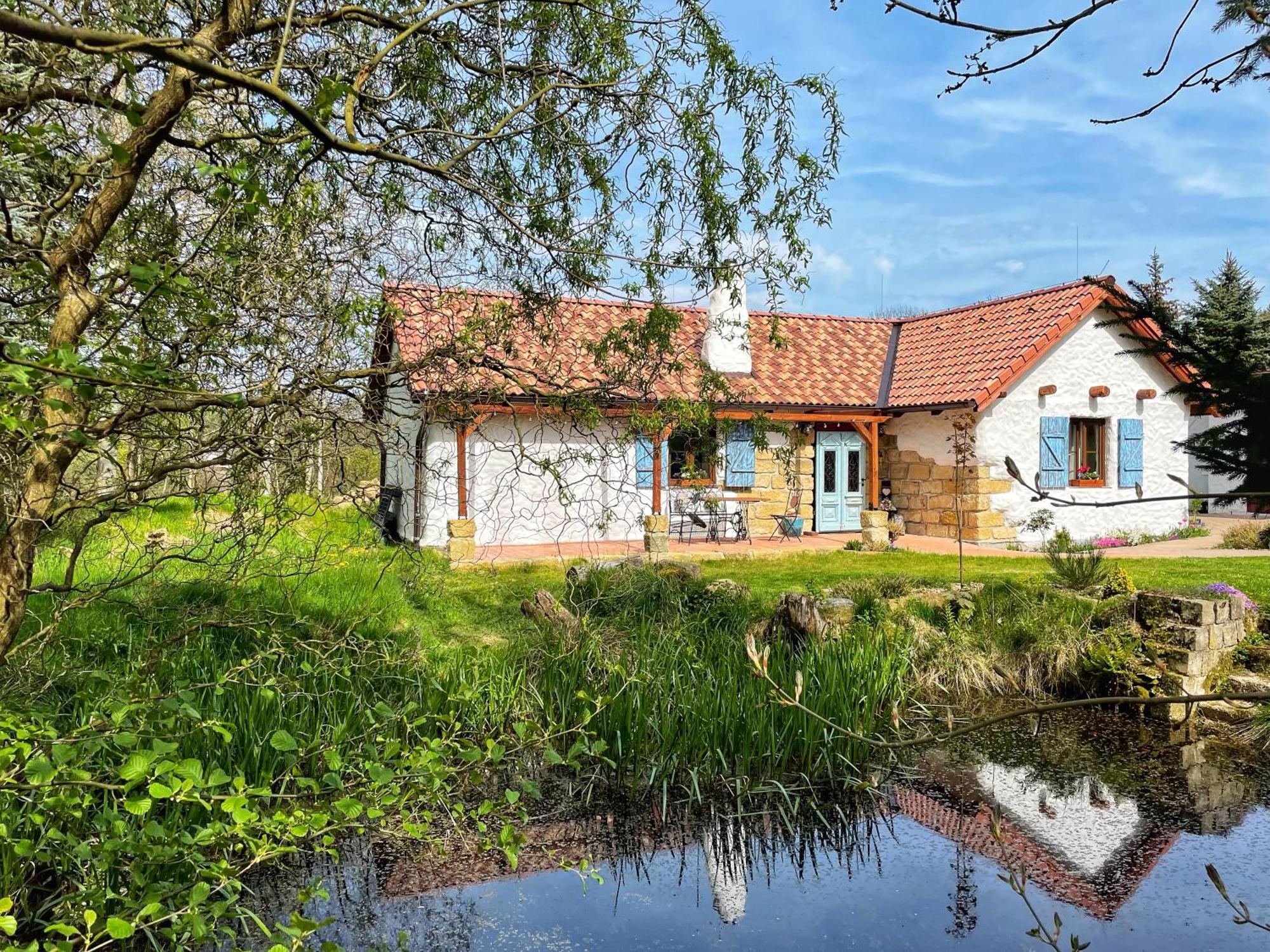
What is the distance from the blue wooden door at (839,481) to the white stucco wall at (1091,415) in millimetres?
2615

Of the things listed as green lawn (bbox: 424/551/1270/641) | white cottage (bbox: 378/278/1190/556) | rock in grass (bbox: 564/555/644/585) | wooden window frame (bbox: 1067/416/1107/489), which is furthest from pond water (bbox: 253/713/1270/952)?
wooden window frame (bbox: 1067/416/1107/489)

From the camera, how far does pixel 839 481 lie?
17.2 meters

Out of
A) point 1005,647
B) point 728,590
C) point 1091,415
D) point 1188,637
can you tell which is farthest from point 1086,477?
point 728,590

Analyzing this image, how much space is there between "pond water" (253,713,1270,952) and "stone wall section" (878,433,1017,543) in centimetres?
915

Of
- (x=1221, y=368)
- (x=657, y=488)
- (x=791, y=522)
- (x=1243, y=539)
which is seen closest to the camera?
(x=1221, y=368)

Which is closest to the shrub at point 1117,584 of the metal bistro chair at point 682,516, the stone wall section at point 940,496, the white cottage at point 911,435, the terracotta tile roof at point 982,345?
the white cottage at point 911,435

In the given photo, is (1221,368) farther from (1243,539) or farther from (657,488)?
(1243,539)

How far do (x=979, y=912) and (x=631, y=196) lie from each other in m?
3.99

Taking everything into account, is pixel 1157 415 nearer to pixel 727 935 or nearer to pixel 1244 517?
pixel 1244 517

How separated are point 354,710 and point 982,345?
563 inches

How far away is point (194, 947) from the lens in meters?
3.71

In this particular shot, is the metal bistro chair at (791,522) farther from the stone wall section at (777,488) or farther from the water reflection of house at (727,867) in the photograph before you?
the water reflection of house at (727,867)

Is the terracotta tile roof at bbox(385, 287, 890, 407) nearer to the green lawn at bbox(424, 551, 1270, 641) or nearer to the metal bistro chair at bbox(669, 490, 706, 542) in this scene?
the metal bistro chair at bbox(669, 490, 706, 542)

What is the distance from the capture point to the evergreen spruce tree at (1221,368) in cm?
161
